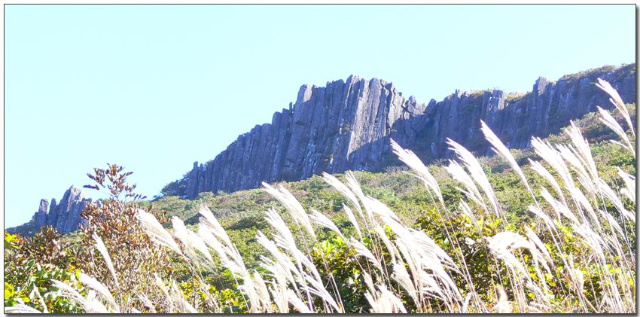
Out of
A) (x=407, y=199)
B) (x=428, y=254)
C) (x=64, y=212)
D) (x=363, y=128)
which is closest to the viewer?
(x=428, y=254)

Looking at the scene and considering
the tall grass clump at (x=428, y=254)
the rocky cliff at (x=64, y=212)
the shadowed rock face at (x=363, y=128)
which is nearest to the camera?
the tall grass clump at (x=428, y=254)

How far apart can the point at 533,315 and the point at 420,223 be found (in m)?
2.09

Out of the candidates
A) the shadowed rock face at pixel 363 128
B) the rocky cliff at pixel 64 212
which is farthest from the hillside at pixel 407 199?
the rocky cliff at pixel 64 212

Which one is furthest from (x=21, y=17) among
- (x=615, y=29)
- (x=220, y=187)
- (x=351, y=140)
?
(x=220, y=187)

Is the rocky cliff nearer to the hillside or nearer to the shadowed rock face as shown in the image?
the shadowed rock face

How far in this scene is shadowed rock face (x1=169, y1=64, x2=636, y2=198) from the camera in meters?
41.2

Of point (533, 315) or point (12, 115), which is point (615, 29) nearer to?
point (533, 315)

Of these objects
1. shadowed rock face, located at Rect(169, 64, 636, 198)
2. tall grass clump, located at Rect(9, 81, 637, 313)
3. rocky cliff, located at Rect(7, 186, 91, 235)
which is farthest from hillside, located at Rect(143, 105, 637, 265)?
rocky cliff, located at Rect(7, 186, 91, 235)

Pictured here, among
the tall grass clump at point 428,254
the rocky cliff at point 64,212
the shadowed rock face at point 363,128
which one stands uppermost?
the shadowed rock face at point 363,128

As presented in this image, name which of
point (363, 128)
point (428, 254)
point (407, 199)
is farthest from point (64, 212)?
point (428, 254)

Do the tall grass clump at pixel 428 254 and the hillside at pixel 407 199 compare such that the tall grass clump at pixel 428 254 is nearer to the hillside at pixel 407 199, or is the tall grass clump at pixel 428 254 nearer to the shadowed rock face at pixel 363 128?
the hillside at pixel 407 199

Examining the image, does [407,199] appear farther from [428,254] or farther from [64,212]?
[64,212]

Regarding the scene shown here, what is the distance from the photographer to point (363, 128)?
50.0 m

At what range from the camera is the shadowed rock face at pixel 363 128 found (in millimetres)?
41156
